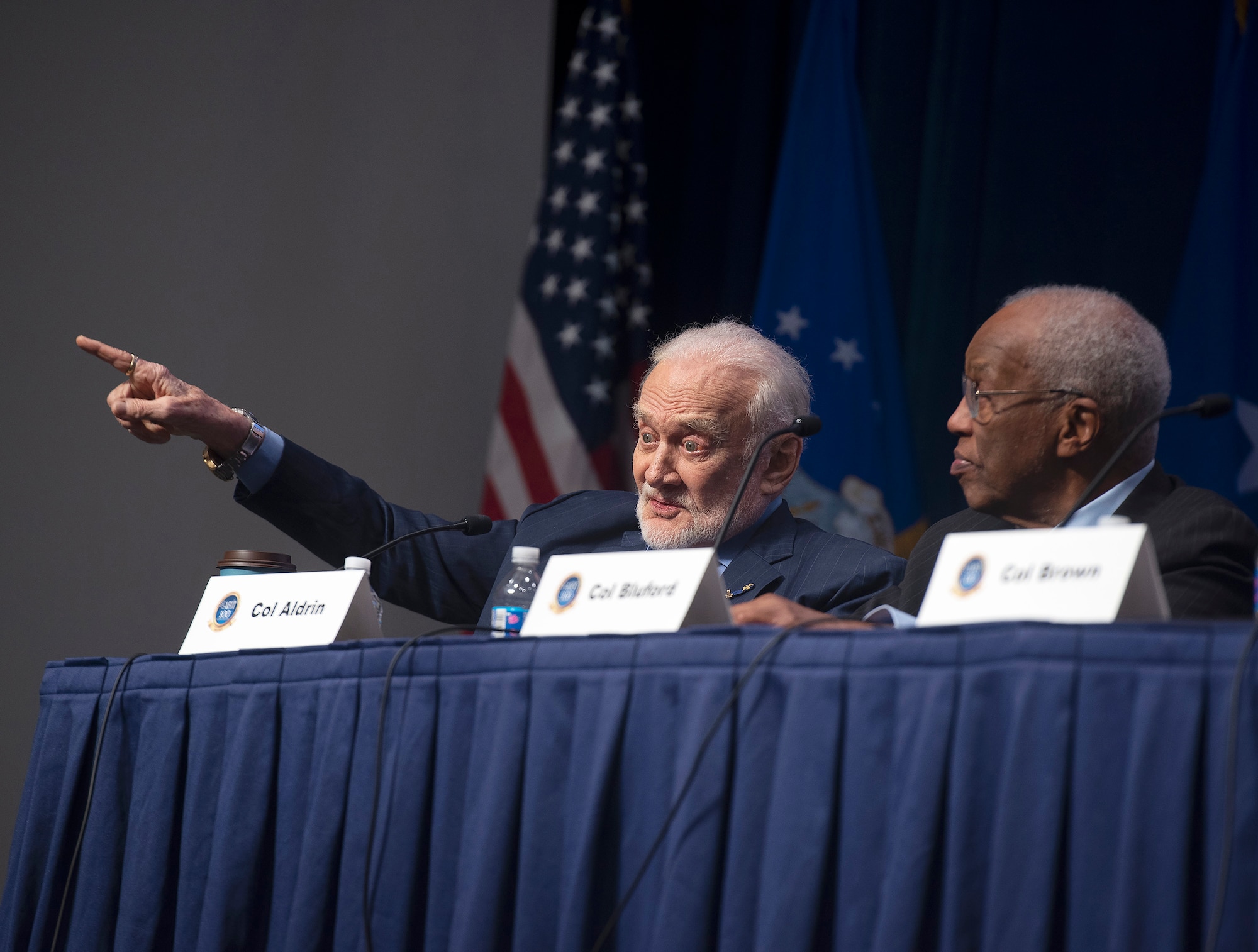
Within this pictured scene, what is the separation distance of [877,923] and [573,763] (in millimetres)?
364

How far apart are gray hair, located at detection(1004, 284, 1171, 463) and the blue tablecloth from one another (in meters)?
0.99

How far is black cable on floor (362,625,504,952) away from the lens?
4.42 ft

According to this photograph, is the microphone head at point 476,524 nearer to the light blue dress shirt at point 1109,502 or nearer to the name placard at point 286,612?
the name placard at point 286,612

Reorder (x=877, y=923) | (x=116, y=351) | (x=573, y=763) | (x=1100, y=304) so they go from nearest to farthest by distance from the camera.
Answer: (x=877, y=923) → (x=573, y=763) → (x=1100, y=304) → (x=116, y=351)

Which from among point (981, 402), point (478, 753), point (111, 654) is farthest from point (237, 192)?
point (478, 753)

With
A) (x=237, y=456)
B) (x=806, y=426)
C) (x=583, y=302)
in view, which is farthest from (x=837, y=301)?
(x=806, y=426)

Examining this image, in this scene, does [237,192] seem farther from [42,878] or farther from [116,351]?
[42,878]

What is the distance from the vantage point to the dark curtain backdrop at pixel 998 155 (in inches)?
138

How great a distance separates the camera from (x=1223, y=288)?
329 centimetres

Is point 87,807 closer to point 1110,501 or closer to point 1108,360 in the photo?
point 1110,501

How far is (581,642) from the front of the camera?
1.33 metres

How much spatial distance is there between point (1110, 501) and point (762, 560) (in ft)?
2.18

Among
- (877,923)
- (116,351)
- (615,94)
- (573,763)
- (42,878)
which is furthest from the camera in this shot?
(615,94)

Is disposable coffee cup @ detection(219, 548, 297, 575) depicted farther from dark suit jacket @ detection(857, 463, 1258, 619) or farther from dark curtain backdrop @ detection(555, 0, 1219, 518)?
dark curtain backdrop @ detection(555, 0, 1219, 518)
